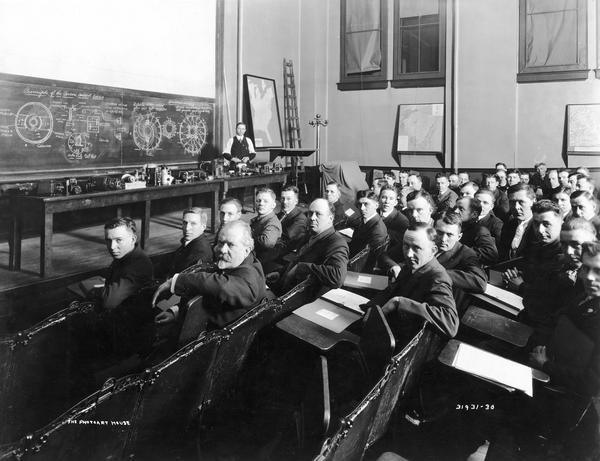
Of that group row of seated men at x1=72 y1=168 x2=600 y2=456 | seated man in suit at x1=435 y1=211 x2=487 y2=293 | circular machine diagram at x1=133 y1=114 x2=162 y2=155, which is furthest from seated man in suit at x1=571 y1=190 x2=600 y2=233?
circular machine diagram at x1=133 y1=114 x2=162 y2=155

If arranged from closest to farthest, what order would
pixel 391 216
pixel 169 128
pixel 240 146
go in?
pixel 391 216
pixel 169 128
pixel 240 146

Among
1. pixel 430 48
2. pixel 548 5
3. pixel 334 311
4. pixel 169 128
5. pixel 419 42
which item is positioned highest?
pixel 548 5

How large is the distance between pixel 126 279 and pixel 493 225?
10.4ft

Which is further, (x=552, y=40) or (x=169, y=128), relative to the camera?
(x=552, y=40)

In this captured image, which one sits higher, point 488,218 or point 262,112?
point 262,112

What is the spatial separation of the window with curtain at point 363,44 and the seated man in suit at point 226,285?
8082 mm

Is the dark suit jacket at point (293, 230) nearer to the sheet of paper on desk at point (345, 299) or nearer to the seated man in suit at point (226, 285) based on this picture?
the seated man in suit at point (226, 285)

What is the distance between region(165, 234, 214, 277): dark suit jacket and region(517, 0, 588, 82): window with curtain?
7726 mm

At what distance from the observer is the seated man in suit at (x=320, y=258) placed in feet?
10.5

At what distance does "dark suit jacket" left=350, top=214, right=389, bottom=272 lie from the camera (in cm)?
432

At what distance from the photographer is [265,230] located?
450cm

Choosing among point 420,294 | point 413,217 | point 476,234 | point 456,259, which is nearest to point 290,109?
point 413,217

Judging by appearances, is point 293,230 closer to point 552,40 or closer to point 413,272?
point 413,272

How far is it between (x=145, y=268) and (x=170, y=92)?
4.90m
